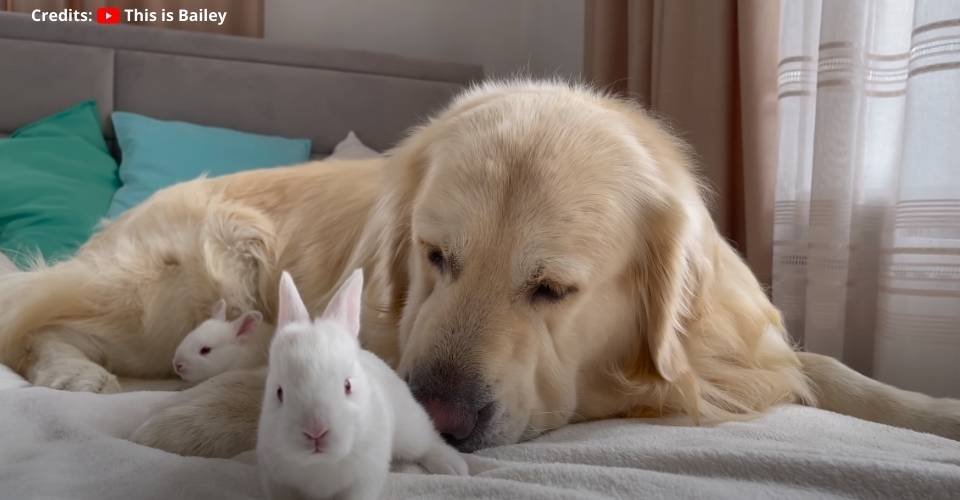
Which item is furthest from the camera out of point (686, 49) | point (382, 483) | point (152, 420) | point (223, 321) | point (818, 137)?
point (686, 49)

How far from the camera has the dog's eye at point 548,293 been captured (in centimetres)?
136

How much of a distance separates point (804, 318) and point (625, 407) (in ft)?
3.65

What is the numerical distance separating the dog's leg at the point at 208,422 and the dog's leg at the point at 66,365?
0.37 m

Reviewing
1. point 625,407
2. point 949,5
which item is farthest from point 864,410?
point 949,5

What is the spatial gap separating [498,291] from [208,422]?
1.77ft

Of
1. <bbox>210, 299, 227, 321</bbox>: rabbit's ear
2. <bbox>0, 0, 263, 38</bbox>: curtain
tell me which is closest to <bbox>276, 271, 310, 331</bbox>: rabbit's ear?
<bbox>210, 299, 227, 321</bbox>: rabbit's ear

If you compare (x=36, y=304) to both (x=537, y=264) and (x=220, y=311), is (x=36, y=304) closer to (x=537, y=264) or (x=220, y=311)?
(x=220, y=311)

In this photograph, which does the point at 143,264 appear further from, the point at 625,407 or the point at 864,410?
the point at 864,410

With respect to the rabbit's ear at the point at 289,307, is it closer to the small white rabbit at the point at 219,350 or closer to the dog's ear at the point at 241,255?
the small white rabbit at the point at 219,350

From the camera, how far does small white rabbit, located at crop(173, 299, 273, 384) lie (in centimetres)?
173

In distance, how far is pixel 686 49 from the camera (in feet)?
9.32

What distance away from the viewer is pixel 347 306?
3.37 ft

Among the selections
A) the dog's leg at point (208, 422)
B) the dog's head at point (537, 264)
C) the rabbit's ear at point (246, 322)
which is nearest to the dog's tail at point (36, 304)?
the rabbit's ear at point (246, 322)

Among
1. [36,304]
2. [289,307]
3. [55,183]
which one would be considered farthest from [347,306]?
[55,183]
